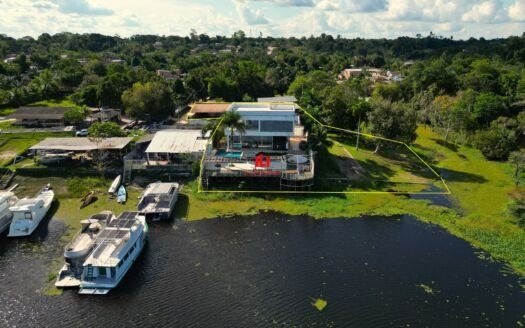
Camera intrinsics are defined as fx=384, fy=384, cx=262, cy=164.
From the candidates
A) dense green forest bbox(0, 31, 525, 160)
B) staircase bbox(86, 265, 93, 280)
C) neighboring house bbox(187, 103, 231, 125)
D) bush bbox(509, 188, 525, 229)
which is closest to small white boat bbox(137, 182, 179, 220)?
staircase bbox(86, 265, 93, 280)

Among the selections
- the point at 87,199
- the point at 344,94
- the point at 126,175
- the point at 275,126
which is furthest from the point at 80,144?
the point at 344,94

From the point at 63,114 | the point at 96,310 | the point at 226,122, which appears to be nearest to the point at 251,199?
the point at 226,122

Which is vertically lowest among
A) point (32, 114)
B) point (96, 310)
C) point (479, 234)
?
point (96, 310)

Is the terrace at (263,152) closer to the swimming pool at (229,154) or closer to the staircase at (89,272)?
the swimming pool at (229,154)

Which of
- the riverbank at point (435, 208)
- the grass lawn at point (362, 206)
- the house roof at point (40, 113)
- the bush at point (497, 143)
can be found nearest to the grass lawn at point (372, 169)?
the grass lawn at point (362, 206)

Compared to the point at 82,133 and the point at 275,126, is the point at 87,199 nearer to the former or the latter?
the point at 82,133

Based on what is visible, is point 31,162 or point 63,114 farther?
point 63,114

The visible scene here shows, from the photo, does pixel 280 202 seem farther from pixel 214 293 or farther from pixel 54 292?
pixel 54 292
